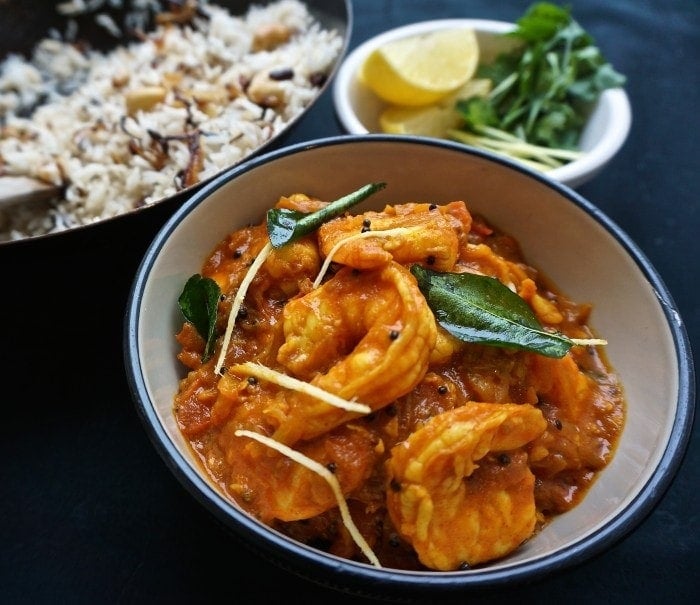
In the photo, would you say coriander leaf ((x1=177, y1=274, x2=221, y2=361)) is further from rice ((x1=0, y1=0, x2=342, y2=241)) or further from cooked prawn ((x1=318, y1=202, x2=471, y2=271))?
rice ((x1=0, y1=0, x2=342, y2=241))

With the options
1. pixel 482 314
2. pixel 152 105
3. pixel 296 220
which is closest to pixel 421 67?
pixel 152 105

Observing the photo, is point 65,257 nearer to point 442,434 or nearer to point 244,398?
point 244,398

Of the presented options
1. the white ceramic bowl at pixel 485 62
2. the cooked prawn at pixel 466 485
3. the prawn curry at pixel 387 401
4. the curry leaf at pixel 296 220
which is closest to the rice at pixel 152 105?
the white ceramic bowl at pixel 485 62

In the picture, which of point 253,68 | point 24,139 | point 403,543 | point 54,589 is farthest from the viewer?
point 253,68

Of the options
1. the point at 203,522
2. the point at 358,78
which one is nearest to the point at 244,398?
the point at 203,522

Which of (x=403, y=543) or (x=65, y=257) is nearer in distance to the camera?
(x=403, y=543)

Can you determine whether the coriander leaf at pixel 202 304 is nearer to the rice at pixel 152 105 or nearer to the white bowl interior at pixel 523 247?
the white bowl interior at pixel 523 247

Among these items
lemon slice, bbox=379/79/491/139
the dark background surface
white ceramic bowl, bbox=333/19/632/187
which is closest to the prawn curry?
the dark background surface
